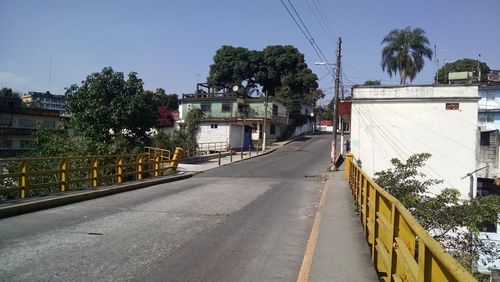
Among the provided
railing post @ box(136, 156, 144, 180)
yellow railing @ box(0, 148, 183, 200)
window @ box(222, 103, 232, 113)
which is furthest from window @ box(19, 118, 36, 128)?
railing post @ box(136, 156, 144, 180)

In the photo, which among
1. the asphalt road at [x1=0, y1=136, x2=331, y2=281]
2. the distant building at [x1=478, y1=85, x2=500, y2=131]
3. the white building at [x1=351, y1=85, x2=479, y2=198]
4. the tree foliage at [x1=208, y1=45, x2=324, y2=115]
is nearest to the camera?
the asphalt road at [x1=0, y1=136, x2=331, y2=281]

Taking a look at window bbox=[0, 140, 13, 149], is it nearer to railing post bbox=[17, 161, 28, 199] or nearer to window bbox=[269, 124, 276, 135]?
window bbox=[269, 124, 276, 135]

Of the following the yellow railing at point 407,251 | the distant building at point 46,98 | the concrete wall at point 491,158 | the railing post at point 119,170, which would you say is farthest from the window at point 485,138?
the distant building at point 46,98

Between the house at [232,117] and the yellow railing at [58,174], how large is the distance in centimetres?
2755

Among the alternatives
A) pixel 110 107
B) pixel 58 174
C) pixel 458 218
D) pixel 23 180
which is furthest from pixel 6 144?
pixel 458 218

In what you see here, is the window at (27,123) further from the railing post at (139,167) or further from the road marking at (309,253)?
the road marking at (309,253)

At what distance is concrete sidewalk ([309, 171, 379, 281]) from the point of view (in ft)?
21.2

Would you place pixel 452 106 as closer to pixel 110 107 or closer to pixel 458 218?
pixel 458 218

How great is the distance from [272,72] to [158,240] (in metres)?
71.7

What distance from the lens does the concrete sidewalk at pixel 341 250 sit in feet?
21.2

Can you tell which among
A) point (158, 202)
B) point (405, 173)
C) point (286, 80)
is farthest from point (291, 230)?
point (286, 80)

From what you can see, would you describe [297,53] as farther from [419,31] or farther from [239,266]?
[239,266]

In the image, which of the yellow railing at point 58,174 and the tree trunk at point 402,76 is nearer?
the yellow railing at point 58,174

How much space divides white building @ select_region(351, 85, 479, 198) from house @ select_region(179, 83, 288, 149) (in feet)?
65.2
